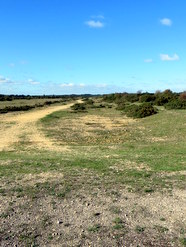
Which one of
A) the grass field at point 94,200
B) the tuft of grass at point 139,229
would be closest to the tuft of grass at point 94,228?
the grass field at point 94,200

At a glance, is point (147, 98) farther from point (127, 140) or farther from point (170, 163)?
point (170, 163)

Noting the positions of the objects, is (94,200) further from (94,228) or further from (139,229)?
(139,229)

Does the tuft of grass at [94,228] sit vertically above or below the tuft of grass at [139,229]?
below

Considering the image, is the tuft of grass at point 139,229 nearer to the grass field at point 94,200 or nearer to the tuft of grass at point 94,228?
the grass field at point 94,200

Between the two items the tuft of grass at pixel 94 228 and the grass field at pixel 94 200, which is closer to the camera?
the grass field at pixel 94 200

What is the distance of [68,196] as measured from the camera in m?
7.69

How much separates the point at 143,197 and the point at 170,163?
4211 mm

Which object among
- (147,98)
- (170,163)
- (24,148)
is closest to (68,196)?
(170,163)

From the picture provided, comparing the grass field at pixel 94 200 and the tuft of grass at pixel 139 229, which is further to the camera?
the tuft of grass at pixel 139 229

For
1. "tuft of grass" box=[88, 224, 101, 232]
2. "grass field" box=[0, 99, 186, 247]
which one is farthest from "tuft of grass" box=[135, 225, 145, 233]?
"tuft of grass" box=[88, 224, 101, 232]

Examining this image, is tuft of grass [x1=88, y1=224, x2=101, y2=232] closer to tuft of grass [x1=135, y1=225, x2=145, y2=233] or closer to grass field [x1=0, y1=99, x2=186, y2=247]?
grass field [x1=0, y1=99, x2=186, y2=247]

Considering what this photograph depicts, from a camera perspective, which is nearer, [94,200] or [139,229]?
[139,229]

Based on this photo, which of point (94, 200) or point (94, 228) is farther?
point (94, 200)

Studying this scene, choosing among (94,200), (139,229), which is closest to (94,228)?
(139,229)
